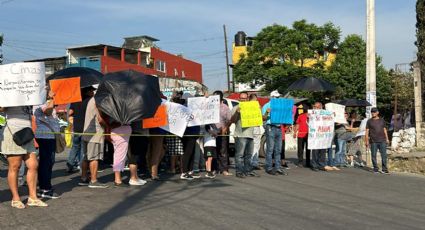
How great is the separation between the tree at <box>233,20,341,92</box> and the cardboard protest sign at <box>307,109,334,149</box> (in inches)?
1098

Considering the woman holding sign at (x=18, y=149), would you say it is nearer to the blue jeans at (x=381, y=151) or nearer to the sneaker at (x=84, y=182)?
the sneaker at (x=84, y=182)

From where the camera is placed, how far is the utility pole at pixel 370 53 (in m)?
16.0

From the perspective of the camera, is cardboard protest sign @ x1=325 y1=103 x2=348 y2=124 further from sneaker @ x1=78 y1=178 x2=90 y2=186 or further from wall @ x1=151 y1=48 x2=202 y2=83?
wall @ x1=151 y1=48 x2=202 y2=83

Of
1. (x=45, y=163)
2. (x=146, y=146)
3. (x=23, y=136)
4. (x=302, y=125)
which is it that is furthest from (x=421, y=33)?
(x=23, y=136)

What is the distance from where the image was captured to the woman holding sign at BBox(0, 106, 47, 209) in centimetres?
640

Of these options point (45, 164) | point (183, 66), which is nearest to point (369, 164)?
point (45, 164)

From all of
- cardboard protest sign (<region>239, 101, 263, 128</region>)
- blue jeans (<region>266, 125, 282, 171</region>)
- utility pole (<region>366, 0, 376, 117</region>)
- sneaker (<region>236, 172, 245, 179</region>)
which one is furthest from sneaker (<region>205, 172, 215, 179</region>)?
utility pole (<region>366, 0, 376, 117</region>)

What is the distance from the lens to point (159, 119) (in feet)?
30.5

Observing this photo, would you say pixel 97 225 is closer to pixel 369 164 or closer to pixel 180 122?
pixel 180 122

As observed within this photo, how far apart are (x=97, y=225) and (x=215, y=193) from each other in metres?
2.84

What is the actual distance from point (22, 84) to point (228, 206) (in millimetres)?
3349

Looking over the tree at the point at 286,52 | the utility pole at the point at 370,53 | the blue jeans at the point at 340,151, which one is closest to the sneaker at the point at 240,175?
the blue jeans at the point at 340,151

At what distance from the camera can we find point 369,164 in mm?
14484

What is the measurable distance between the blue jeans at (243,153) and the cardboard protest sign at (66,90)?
3.75m
